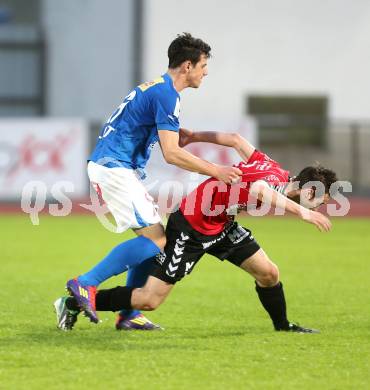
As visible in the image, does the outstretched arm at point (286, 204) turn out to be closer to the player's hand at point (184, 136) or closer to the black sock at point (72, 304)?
the player's hand at point (184, 136)

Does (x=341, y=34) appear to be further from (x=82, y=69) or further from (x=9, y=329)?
(x=9, y=329)

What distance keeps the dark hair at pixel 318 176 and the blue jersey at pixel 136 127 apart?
0.92 m

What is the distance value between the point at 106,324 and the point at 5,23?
25938mm

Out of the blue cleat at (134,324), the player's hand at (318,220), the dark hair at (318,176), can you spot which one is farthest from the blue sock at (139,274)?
the player's hand at (318,220)

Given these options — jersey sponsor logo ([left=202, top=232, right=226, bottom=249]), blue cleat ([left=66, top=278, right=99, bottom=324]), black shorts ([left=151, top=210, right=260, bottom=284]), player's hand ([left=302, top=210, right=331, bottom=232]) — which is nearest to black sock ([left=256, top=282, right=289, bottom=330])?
black shorts ([left=151, top=210, right=260, bottom=284])

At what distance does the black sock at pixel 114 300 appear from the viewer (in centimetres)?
728

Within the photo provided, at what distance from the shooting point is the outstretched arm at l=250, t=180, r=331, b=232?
21.9 ft

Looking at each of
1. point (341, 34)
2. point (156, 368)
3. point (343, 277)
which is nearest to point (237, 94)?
point (341, 34)

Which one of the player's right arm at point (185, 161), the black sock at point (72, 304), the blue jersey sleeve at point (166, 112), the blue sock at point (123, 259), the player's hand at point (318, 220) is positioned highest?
the blue jersey sleeve at point (166, 112)

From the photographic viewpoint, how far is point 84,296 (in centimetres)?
717

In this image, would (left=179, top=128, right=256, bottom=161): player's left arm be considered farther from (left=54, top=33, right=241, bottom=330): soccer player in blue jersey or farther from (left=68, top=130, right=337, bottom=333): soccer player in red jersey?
(left=54, top=33, right=241, bottom=330): soccer player in blue jersey

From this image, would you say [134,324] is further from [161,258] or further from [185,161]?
[185,161]

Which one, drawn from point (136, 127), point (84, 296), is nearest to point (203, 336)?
point (84, 296)

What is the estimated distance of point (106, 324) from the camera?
26.5 feet
